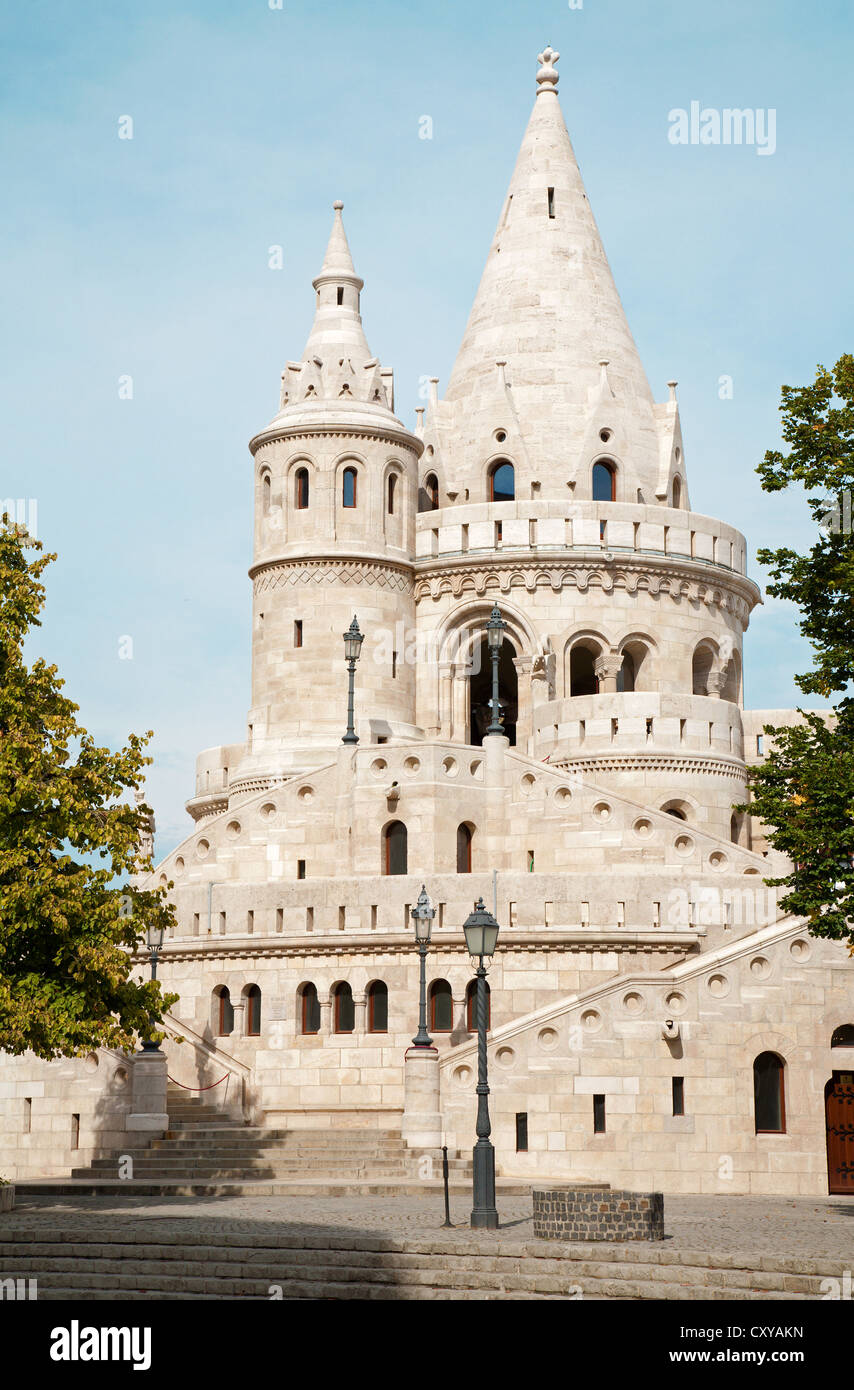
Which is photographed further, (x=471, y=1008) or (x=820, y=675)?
(x=471, y=1008)

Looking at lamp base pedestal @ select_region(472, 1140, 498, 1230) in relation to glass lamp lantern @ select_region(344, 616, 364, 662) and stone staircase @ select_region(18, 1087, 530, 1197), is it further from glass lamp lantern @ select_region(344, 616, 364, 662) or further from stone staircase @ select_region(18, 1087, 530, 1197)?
glass lamp lantern @ select_region(344, 616, 364, 662)

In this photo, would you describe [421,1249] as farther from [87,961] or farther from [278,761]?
[278,761]

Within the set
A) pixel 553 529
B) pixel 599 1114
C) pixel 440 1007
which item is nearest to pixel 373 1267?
pixel 599 1114

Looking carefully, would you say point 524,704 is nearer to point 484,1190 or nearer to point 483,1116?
point 483,1116

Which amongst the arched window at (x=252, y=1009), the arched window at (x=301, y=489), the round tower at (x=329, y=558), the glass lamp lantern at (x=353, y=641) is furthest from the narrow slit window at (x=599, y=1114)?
the arched window at (x=301, y=489)

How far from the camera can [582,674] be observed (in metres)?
52.8

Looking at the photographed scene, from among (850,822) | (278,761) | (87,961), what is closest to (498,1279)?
(87,961)

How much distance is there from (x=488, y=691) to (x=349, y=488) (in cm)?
803

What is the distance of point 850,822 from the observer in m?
26.2

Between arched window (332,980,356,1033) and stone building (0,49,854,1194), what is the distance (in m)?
0.06

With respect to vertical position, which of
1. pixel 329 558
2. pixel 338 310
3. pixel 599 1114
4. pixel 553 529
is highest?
pixel 338 310

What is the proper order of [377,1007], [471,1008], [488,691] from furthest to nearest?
[488,691]
[377,1007]
[471,1008]

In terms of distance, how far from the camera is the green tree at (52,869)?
2430 cm
